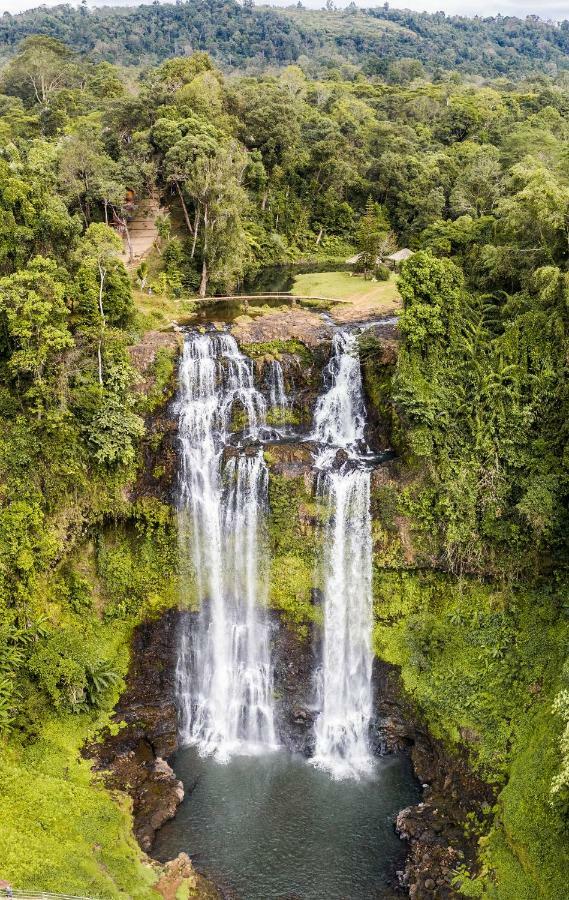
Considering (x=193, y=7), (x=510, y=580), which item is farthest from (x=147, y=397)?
(x=193, y=7)

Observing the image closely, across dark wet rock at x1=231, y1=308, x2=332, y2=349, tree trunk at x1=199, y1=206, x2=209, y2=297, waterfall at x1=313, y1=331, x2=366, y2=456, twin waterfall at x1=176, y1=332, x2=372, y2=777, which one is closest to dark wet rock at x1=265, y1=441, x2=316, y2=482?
twin waterfall at x1=176, y1=332, x2=372, y2=777

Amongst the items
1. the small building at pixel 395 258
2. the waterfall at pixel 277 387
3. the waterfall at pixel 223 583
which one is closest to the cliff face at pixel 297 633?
the waterfall at pixel 277 387

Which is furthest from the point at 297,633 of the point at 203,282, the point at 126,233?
the point at 126,233

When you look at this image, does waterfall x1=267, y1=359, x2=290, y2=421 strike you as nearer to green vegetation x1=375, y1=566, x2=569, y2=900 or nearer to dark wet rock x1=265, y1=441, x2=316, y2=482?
dark wet rock x1=265, y1=441, x2=316, y2=482

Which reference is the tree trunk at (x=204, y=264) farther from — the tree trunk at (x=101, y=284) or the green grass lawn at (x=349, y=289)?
the tree trunk at (x=101, y=284)

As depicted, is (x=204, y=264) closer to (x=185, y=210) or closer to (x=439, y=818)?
(x=185, y=210)

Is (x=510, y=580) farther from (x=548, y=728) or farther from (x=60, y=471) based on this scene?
(x=60, y=471)

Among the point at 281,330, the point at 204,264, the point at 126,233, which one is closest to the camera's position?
the point at 281,330
